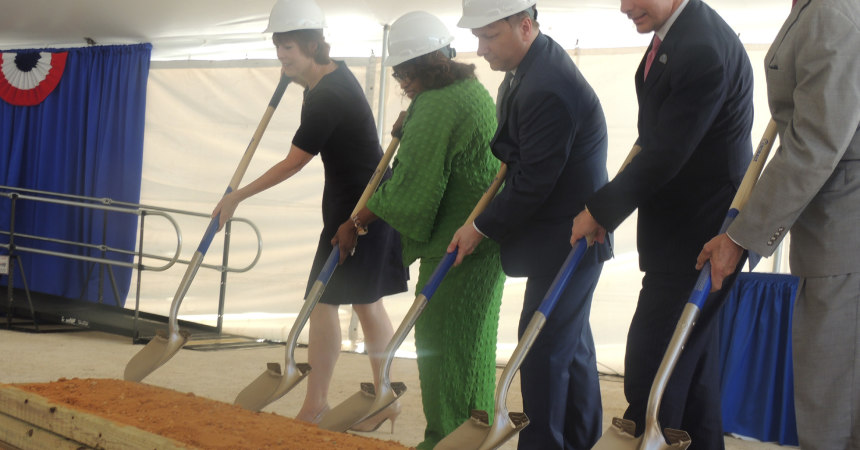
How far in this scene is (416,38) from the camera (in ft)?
8.55

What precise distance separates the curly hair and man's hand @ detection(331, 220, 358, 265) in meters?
0.53

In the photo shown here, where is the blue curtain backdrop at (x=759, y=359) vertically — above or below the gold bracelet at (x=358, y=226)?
below

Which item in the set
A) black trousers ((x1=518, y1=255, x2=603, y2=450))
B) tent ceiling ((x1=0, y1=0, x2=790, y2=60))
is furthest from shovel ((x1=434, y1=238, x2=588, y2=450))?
tent ceiling ((x1=0, y1=0, x2=790, y2=60))

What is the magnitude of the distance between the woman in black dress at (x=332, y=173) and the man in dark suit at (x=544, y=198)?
2.43 feet

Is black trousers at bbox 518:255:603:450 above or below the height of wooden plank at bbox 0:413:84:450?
above

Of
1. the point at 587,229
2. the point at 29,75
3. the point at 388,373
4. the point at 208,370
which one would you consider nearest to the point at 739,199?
the point at 587,229

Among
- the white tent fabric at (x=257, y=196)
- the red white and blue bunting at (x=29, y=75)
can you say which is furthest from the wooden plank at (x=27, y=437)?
the red white and blue bunting at (x=29, y=75)

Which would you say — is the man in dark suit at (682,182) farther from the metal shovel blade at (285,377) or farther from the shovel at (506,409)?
the metal shovel blade at (285,377)

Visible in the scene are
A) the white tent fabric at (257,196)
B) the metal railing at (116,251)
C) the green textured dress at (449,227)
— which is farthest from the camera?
the metal railing at (116,251)

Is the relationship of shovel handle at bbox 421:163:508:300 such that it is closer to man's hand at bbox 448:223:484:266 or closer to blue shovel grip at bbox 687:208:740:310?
man's hand at bbox 448:223:484:266

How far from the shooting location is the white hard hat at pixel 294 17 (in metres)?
3.06

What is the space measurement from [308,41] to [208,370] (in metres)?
2.22

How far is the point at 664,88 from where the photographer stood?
6.70ft

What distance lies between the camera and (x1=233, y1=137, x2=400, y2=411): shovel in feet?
8.86
